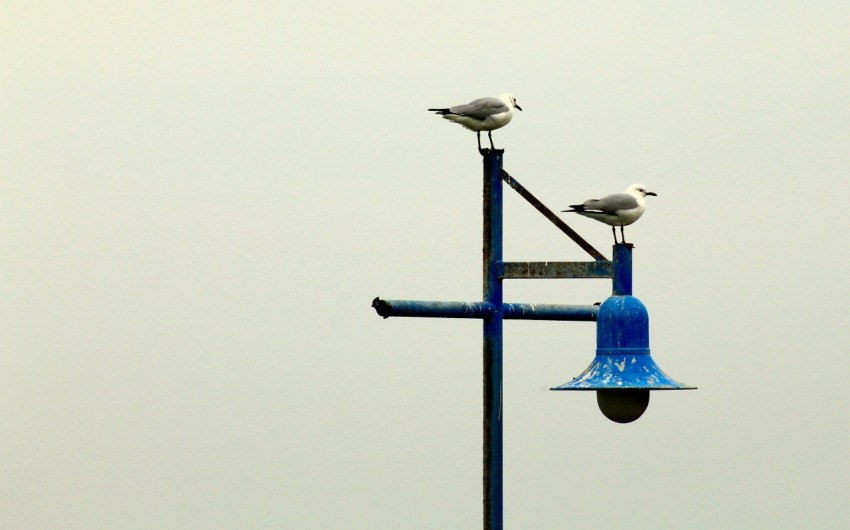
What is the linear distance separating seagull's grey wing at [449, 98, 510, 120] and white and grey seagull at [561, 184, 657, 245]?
4.92 ft

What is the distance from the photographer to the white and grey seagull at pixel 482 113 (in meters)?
13.6

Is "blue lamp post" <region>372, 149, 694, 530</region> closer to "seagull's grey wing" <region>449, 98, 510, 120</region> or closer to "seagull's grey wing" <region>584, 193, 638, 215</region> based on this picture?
"seagull's grey wing" <region>584, 193, 638, 215</region>

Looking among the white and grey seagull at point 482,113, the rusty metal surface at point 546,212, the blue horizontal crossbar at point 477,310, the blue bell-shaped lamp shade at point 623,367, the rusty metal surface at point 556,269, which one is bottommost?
the blue bell-shaped lamp shade at point 623,367

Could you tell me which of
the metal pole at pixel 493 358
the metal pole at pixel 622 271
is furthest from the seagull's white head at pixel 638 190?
the metal pole at pixel 622 271

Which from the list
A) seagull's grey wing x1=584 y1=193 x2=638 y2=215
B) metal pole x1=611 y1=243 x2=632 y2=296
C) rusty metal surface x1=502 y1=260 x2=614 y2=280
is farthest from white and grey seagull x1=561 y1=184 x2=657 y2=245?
metal pole x1=611 y1=243 x2=632 y2=296

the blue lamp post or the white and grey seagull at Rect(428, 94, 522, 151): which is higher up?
the white and grey seagull at Rect(428, 94, 522, 151)

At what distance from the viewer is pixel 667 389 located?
10539 millimetres

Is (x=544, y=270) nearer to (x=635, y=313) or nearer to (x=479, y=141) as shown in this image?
(x=635, y=313)

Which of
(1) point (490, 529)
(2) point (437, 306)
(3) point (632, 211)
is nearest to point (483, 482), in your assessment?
(1) point (490, 529)

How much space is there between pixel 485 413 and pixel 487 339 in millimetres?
531

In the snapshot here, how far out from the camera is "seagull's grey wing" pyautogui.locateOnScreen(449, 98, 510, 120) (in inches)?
535

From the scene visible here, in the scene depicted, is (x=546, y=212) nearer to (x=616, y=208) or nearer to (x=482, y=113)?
(x=616, y=208)

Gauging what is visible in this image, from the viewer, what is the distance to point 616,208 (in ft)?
40.4

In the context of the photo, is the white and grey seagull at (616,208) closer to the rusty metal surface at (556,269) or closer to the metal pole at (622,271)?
the rusty metal surface at (556,269)
